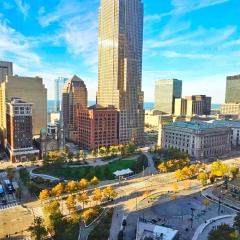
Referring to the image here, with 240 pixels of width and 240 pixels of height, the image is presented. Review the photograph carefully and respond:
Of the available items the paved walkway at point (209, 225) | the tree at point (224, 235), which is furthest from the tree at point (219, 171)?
the tree at point (224, 235)

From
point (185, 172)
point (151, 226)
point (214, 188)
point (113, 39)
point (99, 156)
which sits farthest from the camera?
point (113, 39)

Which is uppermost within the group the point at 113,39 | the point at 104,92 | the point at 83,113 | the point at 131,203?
the point at 113,39

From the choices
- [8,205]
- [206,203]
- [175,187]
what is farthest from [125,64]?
[8,205]

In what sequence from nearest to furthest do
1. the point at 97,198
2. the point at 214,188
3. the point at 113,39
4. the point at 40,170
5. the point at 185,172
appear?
the point at 97,198
the point at 214,188
the point at 185,172
the point at 40,170
the point at 113,39

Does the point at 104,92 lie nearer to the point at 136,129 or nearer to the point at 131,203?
the point at 136,129

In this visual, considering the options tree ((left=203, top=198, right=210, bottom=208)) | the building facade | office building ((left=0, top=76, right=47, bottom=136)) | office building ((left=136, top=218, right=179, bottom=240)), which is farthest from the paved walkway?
office building ((left=0, top=76, right=47, bottom=136))

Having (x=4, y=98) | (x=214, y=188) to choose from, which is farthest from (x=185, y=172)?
(x=4, y=98)

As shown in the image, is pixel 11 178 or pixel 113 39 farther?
pixel 113 39
